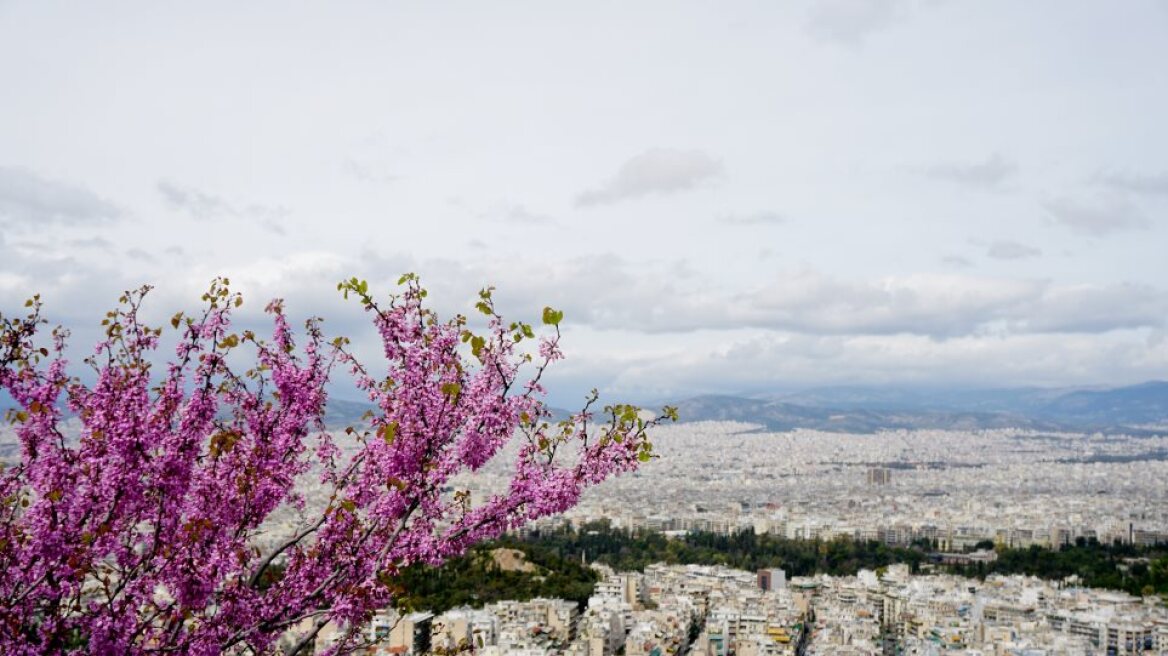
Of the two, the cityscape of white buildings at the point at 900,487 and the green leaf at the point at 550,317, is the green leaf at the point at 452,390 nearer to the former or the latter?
the green leaf at the point at 550,317

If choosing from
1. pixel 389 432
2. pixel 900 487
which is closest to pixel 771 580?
pixel 389 432

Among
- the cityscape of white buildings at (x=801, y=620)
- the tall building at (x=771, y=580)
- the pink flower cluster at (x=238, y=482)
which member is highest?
the pink flower cluster at (x=238, y=482)

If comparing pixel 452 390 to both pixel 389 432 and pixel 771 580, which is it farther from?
pixel 771 580

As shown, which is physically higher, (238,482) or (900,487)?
(238,482)

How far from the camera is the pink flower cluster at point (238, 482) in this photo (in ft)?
9.14

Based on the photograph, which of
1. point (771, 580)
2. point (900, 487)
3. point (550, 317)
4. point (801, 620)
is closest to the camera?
point (550, 317)

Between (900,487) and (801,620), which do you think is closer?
(801,620)

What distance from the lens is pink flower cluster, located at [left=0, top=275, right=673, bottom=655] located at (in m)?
2.79

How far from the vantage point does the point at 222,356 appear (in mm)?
3262

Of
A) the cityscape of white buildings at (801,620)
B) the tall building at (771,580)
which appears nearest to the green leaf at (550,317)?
the cityscape of white buildings at (801,620)

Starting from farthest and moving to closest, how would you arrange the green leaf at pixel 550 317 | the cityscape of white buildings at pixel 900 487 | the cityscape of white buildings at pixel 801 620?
the cityscape of white buildings at pixel 900 487, the cityscape of white buildings at pixel 801 620, the green leaf at pixel 550 317

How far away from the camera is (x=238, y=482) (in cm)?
302

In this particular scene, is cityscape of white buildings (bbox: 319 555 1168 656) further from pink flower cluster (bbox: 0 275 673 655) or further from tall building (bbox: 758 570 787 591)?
pink flower cluster (bbox: 0 275 673 655)

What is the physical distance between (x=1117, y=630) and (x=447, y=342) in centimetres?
2523
